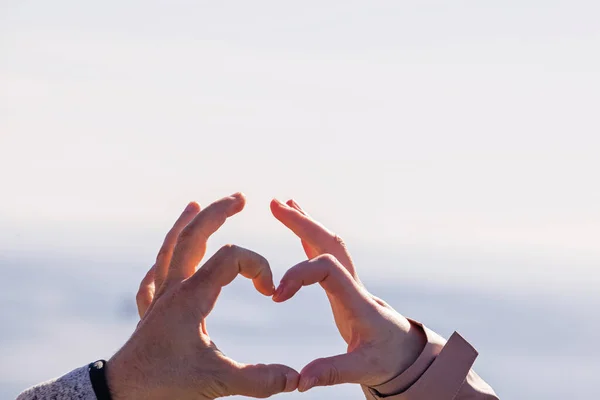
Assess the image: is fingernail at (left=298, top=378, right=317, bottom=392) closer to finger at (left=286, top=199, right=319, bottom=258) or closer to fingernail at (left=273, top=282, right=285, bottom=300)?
fingernail at (left=273, top=282, right=285, bottom=300)

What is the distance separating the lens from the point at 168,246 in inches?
141

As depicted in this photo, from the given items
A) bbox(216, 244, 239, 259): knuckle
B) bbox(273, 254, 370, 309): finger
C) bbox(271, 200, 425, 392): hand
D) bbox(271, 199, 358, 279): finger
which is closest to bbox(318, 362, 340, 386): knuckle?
bbox(271, 200, 425, 392): hand

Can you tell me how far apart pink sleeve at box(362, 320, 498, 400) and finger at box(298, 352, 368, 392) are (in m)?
0.09

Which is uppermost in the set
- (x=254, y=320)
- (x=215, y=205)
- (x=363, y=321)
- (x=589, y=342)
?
(x=589, y=342)

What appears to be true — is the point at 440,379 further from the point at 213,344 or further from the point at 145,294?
the point at 145,294

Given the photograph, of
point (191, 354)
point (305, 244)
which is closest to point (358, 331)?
point (191, 354)

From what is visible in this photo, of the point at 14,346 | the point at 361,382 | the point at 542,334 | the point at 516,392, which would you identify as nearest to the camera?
the point at 361,382

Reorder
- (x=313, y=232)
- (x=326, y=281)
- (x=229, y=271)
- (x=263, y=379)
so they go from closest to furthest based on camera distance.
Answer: (x=263, y=379) < (x=229, y=271) < (x=326, y=281) < (x=313, y=232)

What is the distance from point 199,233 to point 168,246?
0.35 metres

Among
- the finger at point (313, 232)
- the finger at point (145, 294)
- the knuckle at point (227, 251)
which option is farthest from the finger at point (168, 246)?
the knuckle at point (227, 251)

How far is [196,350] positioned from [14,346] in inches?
5610

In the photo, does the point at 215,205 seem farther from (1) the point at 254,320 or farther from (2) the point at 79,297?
(2) the point at 79,297

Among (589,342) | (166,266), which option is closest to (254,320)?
(589,342)

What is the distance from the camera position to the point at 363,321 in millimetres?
3205
